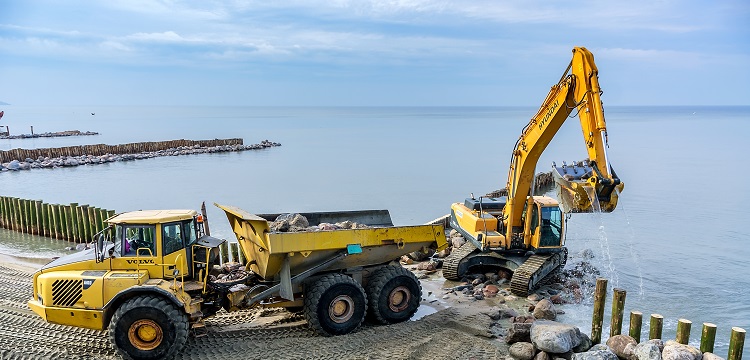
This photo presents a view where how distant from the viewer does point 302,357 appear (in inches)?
369

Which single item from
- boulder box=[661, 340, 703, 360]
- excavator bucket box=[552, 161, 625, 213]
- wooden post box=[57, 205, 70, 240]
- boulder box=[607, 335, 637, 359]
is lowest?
boulder box=[607, 335, 637, 359]

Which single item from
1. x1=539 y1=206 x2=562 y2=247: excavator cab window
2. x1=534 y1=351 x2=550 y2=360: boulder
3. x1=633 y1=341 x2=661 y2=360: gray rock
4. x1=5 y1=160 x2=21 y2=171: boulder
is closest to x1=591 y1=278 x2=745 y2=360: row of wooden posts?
x1=633 y1=341 x2=661 y2=360: gray rock

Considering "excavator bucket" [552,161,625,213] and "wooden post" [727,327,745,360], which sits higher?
"excavator bucket" [552,161,625,213]

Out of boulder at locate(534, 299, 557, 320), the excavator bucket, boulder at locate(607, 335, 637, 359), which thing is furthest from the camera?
Answer: boulder at locate(534, 299, 557, 320)

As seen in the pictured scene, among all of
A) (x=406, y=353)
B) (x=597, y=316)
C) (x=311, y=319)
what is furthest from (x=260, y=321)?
(x=597, y=316)

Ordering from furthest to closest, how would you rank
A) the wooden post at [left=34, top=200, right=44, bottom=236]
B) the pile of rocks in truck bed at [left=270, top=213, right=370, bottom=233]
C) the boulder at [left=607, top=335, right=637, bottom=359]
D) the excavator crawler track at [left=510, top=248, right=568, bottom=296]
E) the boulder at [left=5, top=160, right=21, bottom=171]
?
the boulder at [left=5, top=160, right=21, bottom=171] < the wooden post at [left=34, top=200, right=44, bottom=236] < the excavator crawler track at [left=510, top=248, right=568, bottom=296] < the pile of rocks in truck bed at [left=270, top=213, right=370, bottom=233] < the boulder at [left=607, top=335, right=637, bottom=359]

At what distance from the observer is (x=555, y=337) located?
9.49 meters

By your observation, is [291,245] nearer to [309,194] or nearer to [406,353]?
[406,353]

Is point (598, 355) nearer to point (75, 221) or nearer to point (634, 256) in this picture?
point (634, 256)

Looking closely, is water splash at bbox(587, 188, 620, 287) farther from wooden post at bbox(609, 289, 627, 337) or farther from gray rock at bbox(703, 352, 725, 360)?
gray rock at bbox(703, 352, 725, 360)

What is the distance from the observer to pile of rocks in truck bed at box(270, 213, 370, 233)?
1144 cm

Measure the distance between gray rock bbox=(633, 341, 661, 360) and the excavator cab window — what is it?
4833 mm

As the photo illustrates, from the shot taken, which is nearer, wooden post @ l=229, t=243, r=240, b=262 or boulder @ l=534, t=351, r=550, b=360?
boulder @ l=534, t=351, r=550, b=360

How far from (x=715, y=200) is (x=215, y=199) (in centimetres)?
2682
